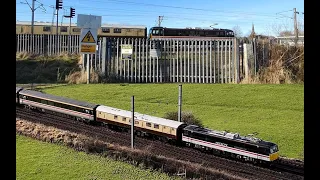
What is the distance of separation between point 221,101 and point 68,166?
1028 millimetres

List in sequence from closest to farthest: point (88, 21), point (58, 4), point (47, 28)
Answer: point (58, 4) < point (88, 21) < point (47, 28)

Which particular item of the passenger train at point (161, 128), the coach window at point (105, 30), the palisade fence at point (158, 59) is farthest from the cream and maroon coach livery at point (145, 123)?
the coach window at point (105, 30)

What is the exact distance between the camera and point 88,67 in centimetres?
204

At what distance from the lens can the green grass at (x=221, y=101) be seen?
174 centimetres

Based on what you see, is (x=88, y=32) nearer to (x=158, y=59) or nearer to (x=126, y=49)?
(x=126, y=49)

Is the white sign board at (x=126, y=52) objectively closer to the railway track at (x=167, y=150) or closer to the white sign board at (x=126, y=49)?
the white sign board at (x=126, y=49)

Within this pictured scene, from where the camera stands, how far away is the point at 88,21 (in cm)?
180

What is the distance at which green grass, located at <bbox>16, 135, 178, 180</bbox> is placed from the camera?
4.72ft

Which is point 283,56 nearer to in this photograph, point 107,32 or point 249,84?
point 249,84

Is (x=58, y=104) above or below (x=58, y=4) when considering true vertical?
below

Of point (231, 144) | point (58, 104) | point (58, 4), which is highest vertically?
point (58, 4)

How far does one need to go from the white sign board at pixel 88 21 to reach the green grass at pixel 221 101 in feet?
1.37

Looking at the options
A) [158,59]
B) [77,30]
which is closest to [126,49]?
[158,59]

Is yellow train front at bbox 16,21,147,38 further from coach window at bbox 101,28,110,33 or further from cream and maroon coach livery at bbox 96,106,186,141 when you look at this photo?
cream and maroon coach livery at bbox 96,106,186,141
